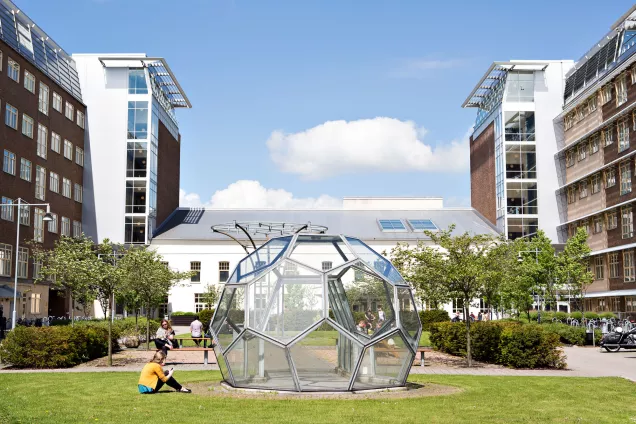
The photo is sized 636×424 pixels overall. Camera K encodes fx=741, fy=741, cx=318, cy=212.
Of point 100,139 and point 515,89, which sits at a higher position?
point 515,89

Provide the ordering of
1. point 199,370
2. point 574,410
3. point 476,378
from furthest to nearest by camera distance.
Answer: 1. point 199,370
2. point 476,378
3. point 574,410

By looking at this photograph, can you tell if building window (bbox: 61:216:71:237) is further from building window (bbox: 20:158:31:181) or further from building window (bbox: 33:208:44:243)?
building window (bbox: 20:158:31:181)

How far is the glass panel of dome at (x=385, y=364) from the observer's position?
1470 centimetres

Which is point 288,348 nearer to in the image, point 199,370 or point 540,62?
point 199,370

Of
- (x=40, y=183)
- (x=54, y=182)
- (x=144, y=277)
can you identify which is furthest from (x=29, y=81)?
(x=144, y=277)

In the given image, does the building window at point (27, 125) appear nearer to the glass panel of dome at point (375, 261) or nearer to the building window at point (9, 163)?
the building window at point (9, 163)

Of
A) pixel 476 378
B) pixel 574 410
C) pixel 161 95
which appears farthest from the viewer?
pixel 161 95

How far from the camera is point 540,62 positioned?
5981cm

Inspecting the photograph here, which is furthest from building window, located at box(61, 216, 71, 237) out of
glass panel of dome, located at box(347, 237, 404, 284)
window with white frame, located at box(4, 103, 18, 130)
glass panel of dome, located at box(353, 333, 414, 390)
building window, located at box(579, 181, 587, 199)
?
glass panel of dome, located at box(353, 333, 414, 390)

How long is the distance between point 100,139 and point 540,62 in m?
35.7

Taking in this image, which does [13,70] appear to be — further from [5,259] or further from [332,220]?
[332,220]

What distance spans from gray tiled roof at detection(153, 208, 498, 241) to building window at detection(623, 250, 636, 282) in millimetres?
14211

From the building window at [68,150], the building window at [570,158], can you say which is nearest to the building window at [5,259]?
the building window at [68,150]

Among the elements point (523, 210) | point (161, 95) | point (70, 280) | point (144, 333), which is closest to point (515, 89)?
point (523, 210)
